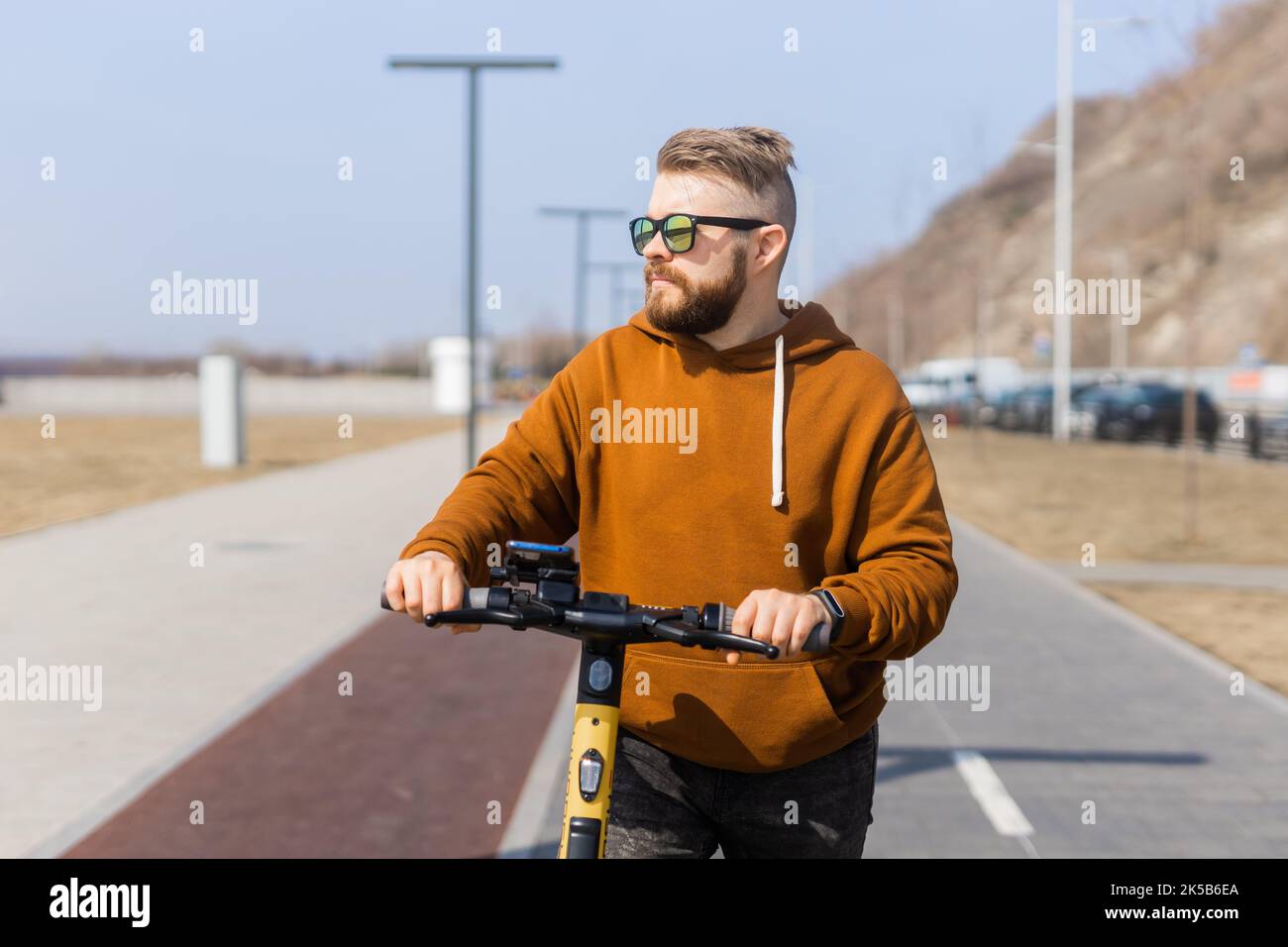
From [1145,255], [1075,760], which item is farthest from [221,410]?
[1145,255]

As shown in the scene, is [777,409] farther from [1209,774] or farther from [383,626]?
[383,626]

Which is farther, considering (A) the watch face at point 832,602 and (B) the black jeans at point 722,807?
(B) the black jeans at point 722,807

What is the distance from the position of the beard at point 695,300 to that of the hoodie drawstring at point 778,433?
0.39 ft

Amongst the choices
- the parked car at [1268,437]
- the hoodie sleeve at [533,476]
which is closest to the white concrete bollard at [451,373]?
the parked car at [1268,437]

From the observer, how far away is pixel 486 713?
748 cm

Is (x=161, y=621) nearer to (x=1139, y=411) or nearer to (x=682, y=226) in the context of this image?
(x=682, y=226)

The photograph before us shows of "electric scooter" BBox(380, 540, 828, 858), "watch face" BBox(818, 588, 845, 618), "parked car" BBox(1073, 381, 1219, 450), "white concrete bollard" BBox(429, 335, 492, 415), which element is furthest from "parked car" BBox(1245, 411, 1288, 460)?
"white concrete bollard" BBox(429, 335, 492, 415)

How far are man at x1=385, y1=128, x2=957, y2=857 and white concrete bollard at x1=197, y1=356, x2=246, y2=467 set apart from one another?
2430 cm

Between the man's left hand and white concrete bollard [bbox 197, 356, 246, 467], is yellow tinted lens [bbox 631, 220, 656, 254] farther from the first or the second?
white concrete bollard [bbox 197, 356, 246, 467]

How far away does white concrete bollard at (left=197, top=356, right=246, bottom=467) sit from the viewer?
25.9 meters

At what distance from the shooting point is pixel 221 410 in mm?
26109

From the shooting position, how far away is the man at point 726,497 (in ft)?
7.97

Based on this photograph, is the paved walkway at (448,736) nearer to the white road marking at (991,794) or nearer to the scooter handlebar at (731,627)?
the white road marking at (991,794)
